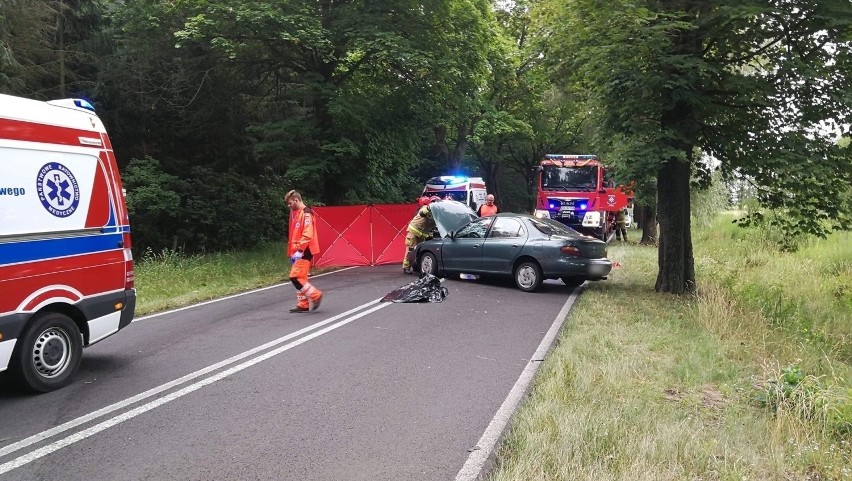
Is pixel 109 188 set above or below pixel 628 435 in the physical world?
above

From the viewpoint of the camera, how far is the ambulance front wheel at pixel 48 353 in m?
5.26

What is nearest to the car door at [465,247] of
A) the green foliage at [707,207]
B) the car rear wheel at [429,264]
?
the car rear wheel at [429,264]

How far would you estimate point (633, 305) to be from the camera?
32.9 ft

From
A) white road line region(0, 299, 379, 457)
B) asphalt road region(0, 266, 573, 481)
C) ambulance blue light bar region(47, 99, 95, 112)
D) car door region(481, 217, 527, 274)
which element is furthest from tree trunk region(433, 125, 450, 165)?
ambulance blue light bar region(47, 99, 95, 112)

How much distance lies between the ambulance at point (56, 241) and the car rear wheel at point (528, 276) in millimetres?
7179

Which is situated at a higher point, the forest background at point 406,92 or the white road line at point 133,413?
the forest background at point 406,92

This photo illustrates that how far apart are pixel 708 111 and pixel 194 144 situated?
17.1 m

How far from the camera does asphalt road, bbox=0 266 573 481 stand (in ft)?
13.1

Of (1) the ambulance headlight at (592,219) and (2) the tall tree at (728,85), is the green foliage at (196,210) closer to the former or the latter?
(1) the ambulance headlight at (592,219)

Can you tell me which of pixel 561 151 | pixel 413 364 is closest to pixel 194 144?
pixel 413 364

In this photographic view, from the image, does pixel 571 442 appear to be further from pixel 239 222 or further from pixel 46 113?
pixel 239 222

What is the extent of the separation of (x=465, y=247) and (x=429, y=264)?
1.20 metres

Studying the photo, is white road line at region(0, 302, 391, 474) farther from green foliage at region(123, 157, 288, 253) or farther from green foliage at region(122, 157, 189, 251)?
green foliage at region(123, 157, 288, 253)

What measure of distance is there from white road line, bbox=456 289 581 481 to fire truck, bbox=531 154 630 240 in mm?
14976
